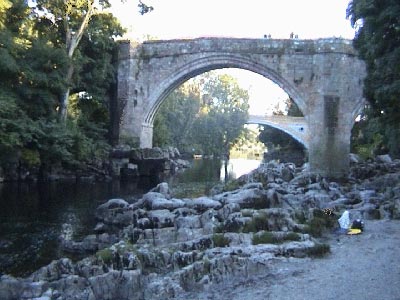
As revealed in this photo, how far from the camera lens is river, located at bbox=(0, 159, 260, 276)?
8.96m

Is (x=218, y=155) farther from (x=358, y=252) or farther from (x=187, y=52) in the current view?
(x=358, y=252)

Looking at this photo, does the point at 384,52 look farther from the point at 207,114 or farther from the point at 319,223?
the point at 207,114

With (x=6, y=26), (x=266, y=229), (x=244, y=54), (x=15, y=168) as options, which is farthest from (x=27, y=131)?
(x=266, y=229)

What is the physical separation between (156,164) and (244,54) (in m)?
8.30

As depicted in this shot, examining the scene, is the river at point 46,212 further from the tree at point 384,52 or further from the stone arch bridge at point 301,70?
the tree at point 384,52

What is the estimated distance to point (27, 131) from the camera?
1873cm

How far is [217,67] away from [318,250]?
17.6m

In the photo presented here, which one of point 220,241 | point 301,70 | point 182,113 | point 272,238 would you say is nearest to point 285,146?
point 182,113

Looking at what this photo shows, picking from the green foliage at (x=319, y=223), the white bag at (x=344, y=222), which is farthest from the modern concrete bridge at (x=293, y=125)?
the white bag at (x=344, y=222)

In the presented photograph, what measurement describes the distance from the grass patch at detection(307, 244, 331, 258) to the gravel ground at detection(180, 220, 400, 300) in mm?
106

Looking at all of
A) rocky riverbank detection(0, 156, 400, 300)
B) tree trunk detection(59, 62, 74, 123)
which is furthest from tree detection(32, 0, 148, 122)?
rocky riverbank detection(0, 156, 400, 300)

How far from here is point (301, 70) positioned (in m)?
22.0

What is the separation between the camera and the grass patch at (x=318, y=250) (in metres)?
7.37

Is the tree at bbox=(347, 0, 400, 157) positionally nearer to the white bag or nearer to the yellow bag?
the white bag
